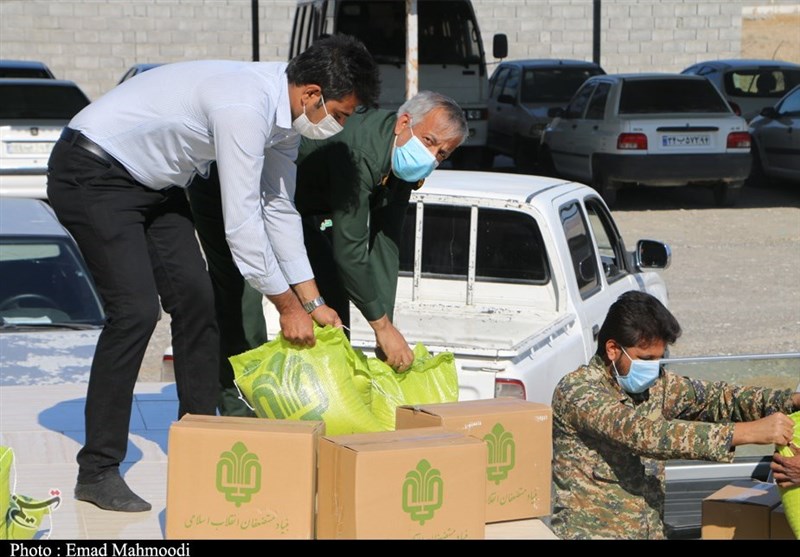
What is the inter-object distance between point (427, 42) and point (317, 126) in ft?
44.2

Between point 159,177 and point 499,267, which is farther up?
point 159,177

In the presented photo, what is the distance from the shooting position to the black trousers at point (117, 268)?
387 centimetres

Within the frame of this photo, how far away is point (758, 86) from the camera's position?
20.4 metres

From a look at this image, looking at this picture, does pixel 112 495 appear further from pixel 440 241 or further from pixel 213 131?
pixel 440 241

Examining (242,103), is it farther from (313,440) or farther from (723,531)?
(723,531)

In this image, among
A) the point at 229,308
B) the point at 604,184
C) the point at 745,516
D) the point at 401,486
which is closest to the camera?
the point at 401,486

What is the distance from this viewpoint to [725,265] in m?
13.2

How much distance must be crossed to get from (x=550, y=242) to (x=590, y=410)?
251 centimetres

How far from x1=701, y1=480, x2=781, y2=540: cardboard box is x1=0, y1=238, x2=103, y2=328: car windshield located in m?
3.93

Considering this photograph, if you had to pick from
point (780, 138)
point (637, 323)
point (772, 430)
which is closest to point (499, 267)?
point (637, 323)

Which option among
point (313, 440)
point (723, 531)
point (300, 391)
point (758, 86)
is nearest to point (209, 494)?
point (313, 440)

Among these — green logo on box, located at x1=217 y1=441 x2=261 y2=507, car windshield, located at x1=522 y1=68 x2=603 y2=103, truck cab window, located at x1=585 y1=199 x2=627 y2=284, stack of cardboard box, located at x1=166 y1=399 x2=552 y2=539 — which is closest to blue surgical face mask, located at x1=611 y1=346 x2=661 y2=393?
stack of cardboard box, located at x1=166 y1=399 x2=552 y2=539

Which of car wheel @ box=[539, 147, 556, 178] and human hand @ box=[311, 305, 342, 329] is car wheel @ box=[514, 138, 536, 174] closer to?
car wheel @ box=[539, 147, 556, 178]

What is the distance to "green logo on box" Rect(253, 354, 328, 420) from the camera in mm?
3791
